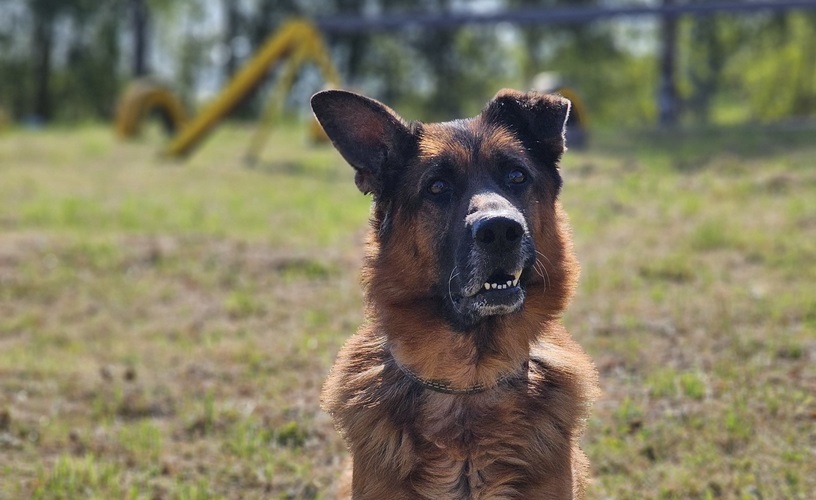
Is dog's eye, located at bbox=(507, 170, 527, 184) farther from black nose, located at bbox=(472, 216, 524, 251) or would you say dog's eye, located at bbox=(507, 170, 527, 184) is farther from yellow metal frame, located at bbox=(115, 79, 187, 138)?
yellow metal frame, located at bbox=(115, 79, 187, 138)

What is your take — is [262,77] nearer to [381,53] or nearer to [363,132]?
[363,132]

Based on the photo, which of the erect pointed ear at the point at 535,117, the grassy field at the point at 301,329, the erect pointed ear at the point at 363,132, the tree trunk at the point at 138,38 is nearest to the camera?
the erect pointed ear at the point at 363,132

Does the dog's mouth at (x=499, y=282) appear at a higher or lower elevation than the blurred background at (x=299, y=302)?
higher

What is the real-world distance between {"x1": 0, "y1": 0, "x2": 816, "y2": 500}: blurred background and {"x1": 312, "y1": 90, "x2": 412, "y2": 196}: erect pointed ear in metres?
0.89

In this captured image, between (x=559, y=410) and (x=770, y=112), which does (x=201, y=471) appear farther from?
(x=770, y=112)

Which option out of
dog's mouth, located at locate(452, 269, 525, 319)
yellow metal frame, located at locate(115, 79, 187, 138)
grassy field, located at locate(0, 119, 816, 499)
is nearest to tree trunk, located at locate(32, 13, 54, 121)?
yellow metal frame, located at locate(115, 79, 187, 138)

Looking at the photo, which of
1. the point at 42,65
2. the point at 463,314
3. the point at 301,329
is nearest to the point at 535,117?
the point at 463,314

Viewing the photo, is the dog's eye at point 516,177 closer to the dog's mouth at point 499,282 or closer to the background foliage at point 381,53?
the dog's mouth at point 499,282

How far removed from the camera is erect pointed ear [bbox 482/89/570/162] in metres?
4.23

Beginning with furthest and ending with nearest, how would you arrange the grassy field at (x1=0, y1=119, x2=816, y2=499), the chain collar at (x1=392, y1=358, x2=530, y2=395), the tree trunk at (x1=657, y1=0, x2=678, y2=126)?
the tree trunk at (x1=657, y1=0, x2=678, y2=126) < the grassy field at (x1=0, y1=119, x2=816, y2=499) < the chain collar at (x1=392, y1=358, x2=530, y2=395)

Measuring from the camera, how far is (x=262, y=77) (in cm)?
2077

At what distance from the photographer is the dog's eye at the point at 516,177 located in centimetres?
408

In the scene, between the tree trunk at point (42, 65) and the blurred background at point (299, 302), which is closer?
the blurred background at point (299, 302)

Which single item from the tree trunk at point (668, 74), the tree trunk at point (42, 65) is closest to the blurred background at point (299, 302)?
the tree trunk at point (668, 74)
